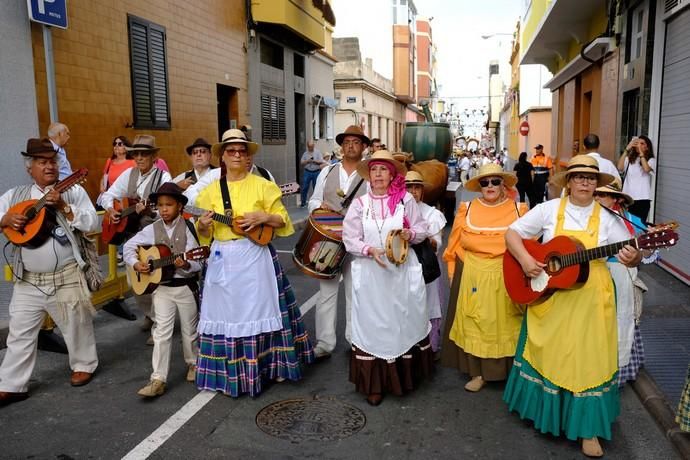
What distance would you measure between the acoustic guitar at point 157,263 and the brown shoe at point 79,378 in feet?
2.69

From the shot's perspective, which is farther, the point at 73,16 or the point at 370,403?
the point at 73,16

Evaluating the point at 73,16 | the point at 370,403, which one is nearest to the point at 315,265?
the point at 370,403

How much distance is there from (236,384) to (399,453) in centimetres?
138

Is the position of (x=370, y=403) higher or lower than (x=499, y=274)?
lower

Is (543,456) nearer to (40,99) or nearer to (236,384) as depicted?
(236,384)

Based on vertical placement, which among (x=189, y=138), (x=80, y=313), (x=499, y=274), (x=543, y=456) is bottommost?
(x=543, y=456)

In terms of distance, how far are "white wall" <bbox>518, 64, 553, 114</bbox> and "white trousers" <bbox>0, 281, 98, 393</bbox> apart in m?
29.6

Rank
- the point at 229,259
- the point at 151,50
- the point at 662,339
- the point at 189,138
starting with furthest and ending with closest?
1. the point at 189,138
2. the point at 151,50
3. the point at 662,339
4. the point at 229,259

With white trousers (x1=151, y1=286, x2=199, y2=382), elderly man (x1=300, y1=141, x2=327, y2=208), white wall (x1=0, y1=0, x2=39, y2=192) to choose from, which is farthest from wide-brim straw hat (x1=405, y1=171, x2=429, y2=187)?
elderly man (x1=300, y1=141, x2=327, y2=208)

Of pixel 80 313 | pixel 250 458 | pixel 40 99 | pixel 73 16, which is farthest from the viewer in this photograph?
pixel 73 16

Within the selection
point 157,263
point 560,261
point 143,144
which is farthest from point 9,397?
point 560,261

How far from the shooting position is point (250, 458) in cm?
383

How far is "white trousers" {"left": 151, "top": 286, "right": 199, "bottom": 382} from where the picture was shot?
481cm

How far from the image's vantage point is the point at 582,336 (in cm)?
380
